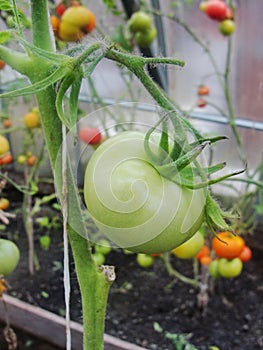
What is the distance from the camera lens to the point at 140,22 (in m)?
1.38

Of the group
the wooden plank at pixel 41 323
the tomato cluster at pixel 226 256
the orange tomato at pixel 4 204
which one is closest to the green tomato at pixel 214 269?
the tomato cluster at pixel 226 256

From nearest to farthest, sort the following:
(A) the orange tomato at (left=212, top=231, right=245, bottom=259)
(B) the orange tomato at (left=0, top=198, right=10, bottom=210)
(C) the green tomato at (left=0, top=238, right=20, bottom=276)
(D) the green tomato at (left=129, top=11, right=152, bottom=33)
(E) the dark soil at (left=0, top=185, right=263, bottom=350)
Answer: (C) the green tomato at (left=0, top=238, right=20, bottom=276) < (B) the orange tomato at (left=0, top=198, right=10, bottom=210) < (A) the orange tomato at (left=212, top=231, right=245, bottom=259) < (E) the dark soil at (left=0, top=185, right=263, bottom=350) < (D) the green tomato at (left=129, top=11, right=152, bottom=33)

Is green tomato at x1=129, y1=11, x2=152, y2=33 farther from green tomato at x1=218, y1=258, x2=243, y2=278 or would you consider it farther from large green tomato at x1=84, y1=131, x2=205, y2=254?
large green tomato at x1=84, y1=131, x2=205, y2=254

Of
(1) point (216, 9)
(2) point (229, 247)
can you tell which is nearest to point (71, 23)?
(1) point (216, 9)

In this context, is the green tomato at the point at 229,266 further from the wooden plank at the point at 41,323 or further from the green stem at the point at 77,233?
the green stem at the point at 77,233

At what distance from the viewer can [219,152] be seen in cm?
170

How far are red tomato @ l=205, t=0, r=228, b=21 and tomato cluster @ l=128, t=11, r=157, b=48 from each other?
0.16m

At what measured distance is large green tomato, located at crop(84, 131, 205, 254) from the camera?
1.24ft

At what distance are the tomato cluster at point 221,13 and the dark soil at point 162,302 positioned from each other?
62 centimetres

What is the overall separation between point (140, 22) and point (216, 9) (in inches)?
7.8

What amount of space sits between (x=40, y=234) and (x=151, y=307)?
1.69ft

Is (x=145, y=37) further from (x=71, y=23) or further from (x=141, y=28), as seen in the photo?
(x=71, y=23)

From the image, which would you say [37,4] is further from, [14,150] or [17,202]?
[14,150]

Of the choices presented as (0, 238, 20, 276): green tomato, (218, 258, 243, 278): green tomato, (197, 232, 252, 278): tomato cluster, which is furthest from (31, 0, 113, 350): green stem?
(218, 258, 243, 278): green tomato
